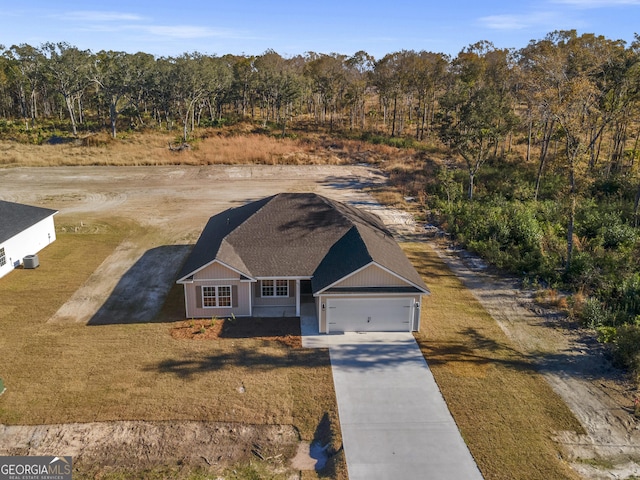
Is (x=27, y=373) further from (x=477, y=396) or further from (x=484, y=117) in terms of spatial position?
(x=484, y=117)

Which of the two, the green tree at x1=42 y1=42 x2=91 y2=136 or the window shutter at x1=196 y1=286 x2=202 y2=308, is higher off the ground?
the green tree at x1=42 y1=42 x2=91 y2=136

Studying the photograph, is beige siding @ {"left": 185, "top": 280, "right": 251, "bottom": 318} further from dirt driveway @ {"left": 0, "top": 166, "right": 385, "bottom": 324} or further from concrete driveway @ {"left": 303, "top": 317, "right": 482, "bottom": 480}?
concrete driveway @ {"left": 303, "top": 317, "right": 482, "bottom": 480}

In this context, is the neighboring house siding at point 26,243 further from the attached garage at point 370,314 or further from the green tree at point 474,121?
the green tree at point 474,121

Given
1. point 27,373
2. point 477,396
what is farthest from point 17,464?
point 477,396

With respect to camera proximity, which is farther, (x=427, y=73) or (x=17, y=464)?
(x=427, y=73)

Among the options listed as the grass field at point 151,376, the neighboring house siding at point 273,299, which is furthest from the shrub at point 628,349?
the neighboring house siding at point 273,299

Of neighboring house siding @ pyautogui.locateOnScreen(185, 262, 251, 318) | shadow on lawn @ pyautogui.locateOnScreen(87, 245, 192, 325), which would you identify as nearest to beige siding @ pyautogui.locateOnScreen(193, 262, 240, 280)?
neighboring house siding @ pyautogui.locateOnScreen(185, 262, 251, 318)
